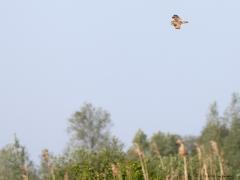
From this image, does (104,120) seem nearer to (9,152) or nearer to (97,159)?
(9,152)

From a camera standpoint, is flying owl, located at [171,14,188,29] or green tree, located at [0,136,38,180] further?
green tree, located at [0,136,38,180]

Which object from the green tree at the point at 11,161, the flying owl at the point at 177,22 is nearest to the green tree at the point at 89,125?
the green tree at the point at 11,161

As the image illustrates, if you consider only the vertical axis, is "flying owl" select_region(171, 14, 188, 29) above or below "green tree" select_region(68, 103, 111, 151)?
below

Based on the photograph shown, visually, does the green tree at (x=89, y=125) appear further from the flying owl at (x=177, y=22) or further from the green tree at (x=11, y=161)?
the flying owl at (x=177, y=22)

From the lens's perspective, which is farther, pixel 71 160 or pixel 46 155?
pixel 71 160

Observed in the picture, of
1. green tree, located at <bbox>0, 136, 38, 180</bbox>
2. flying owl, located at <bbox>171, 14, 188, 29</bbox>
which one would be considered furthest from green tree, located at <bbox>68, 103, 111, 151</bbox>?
flying owl, located at <bbox>171, 14, 188, 29</bbox>

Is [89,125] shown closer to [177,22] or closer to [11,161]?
[11,161]

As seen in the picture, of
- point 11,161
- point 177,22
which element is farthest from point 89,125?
point 177,22

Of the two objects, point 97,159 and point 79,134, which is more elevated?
point 79,134

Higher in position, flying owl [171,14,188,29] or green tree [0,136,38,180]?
green tree [0,136,38,180]

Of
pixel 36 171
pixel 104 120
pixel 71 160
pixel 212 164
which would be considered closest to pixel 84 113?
pixel 104 120

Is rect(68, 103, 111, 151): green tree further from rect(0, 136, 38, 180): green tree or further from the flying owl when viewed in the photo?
the flying owl

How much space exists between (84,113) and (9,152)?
48.8ft

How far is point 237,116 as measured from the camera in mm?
89062
